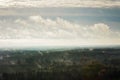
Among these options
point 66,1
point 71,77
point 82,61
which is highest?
point 66,1

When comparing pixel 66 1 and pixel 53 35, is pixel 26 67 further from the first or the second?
pixel 66 1

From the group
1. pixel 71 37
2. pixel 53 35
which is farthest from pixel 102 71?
pixel 53 35

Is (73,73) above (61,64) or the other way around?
the other way around

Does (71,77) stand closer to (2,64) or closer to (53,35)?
(53,35)

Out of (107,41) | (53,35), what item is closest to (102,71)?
(107,41)

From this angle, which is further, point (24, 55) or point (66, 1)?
point (66, 1)

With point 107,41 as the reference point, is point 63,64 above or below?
below
